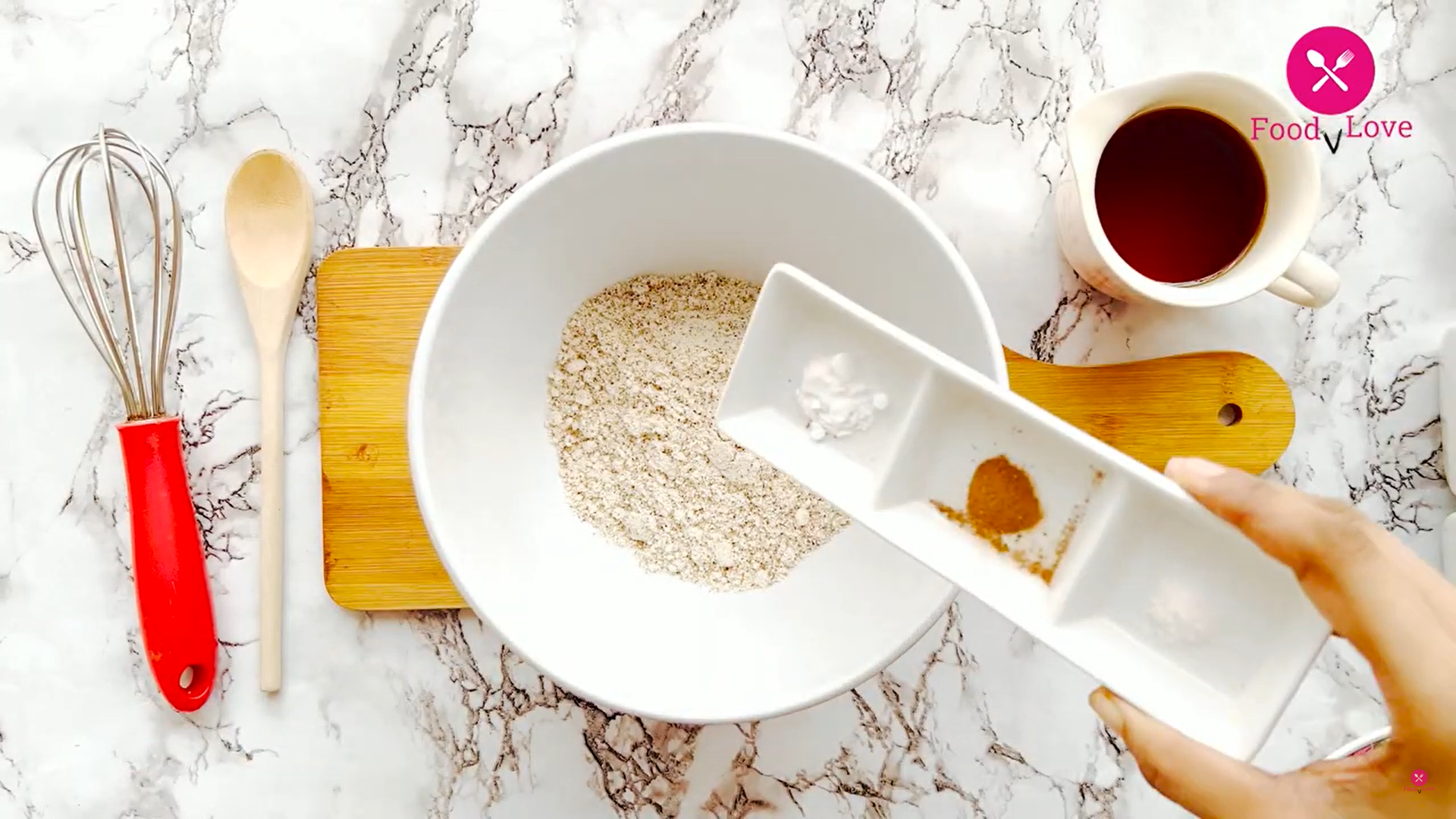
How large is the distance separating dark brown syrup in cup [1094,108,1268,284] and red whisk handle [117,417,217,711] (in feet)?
2.73

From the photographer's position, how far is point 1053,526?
0.66 meters

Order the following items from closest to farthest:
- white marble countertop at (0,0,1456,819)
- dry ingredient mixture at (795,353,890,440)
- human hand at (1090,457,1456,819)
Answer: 1. human hand at (1090,457,1456,819)
2. dry ingredient mixture at (795,353,890,440)
3. white marble countertop at (0,0,1456,819)

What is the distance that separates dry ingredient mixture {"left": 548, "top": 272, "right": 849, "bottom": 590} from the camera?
873 mm

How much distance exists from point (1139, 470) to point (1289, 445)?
1.40ft

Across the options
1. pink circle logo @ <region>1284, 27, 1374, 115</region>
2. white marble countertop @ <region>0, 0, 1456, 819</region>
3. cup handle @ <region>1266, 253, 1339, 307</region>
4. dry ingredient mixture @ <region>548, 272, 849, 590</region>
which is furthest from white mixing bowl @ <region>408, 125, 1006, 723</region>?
pink circle logo @ <region>1284, 27, 1374, 115</region>

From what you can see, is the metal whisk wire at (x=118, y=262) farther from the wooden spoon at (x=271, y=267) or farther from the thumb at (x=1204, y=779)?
the thumb at (x=1204, y=779)

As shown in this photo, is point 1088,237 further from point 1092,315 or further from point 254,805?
point 254,805

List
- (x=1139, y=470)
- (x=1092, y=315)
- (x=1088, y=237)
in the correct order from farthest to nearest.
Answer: (x=1092, y=315) < (x=1088, y=237) < (x=1139, y=470)

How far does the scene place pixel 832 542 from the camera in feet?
2.90

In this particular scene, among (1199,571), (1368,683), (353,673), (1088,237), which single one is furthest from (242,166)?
(1368,683)

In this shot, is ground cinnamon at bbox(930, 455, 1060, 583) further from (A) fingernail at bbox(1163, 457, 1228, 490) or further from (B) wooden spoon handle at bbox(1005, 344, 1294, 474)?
(B) wooden spoon handle at bbox(1005, 344, 1294, 474)

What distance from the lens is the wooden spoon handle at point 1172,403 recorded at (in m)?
0.88

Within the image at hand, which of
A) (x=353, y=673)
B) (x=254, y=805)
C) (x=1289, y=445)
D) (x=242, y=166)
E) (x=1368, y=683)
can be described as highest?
(x=242, y=166)

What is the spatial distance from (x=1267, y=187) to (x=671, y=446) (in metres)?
0.54
